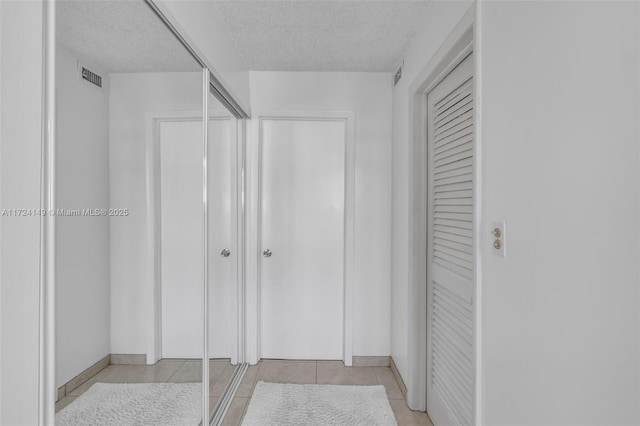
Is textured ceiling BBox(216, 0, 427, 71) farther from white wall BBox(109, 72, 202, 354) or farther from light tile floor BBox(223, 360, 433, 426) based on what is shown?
light tile floor BBox(223, 360, 433, 426)

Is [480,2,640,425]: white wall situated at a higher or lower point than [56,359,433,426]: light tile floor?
higher

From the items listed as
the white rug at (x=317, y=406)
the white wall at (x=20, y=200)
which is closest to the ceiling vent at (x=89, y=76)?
the white wall at (x=20, y=200)

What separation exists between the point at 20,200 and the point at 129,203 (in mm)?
365

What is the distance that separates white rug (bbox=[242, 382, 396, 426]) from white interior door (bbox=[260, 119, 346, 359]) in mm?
481

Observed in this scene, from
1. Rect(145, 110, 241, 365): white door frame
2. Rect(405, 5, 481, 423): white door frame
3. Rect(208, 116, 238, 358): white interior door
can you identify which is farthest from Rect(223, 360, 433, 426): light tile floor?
Rect(145, 110, 241, 365): white door frame

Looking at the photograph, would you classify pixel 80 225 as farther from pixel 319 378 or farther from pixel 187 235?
pixel 319 378

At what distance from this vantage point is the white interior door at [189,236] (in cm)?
140

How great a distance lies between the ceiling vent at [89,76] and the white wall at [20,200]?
0.42 feet

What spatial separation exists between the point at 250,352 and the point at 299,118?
1966mm

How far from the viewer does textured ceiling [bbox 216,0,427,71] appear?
193cm

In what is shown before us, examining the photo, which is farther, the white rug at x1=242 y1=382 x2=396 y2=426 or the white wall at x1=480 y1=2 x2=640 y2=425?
the white rug at x1=242 y1=382 x2=396 y2=426

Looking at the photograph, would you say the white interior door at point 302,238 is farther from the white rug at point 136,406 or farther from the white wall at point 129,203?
the white wall at point 129,203

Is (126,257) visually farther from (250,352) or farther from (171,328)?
(250,352)

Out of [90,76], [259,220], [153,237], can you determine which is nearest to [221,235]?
[259,220]
